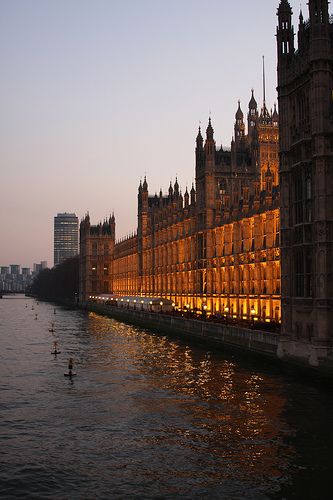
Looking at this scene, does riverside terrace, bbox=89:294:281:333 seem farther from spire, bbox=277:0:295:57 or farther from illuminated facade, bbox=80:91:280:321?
spire, bbox=277:0:295:57

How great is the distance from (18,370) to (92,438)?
2713 cm

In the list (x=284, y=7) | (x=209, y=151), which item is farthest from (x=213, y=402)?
(x=209, y=151)

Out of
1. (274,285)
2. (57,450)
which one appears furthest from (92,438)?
(274,285)

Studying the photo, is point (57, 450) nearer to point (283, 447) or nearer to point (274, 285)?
point (283, 447)

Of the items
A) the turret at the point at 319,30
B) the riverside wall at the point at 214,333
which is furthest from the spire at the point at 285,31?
the riverside wall at the point at 214,333

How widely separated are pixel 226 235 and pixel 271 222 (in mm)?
16738

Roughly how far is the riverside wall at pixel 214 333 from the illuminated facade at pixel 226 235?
921 cm

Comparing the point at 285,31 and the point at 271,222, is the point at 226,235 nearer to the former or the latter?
the point at 271,222

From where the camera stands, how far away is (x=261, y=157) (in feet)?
403

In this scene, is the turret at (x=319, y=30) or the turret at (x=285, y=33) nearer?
the turret at (x=319, y=30)

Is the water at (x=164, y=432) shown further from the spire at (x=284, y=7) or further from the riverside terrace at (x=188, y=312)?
the spire at (x=284, y=7)

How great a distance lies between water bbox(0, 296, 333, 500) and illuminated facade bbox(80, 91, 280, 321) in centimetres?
2755

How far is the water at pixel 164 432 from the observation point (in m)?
26.0

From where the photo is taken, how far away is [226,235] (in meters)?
98.7
